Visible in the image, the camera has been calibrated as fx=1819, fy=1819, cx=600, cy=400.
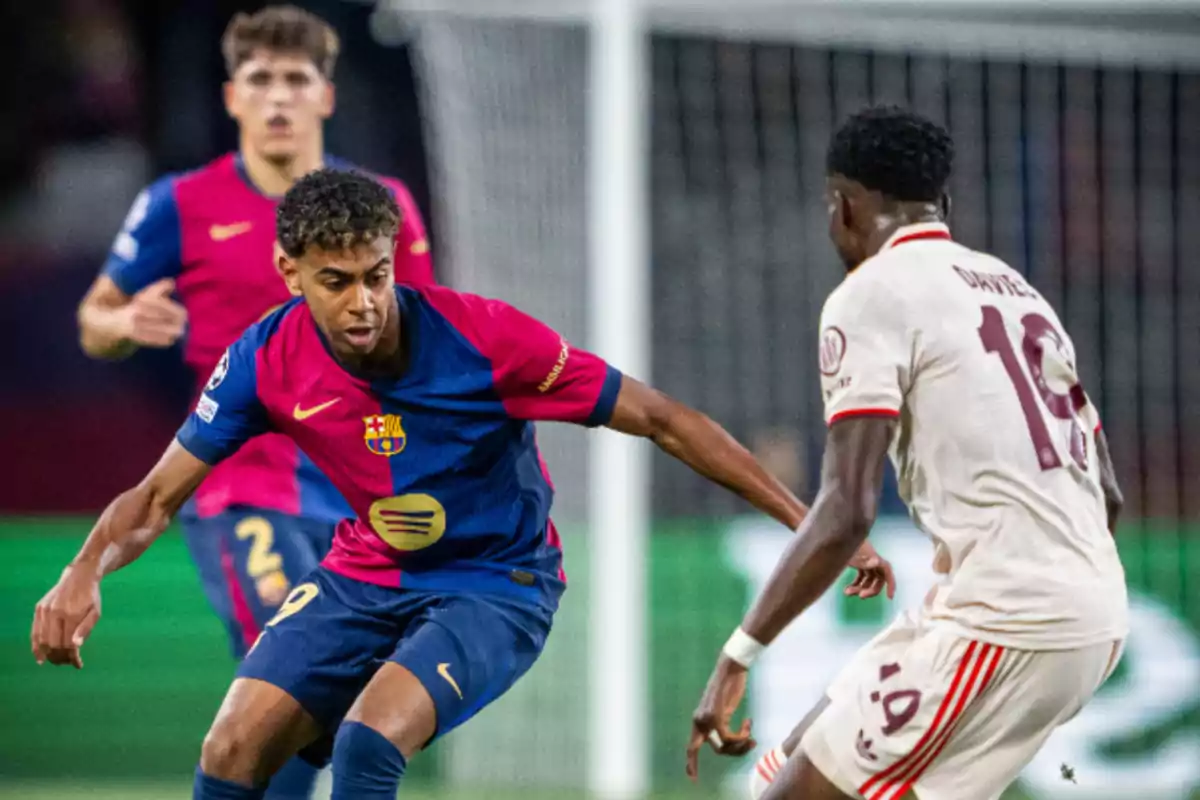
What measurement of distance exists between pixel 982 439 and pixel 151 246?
295 cm

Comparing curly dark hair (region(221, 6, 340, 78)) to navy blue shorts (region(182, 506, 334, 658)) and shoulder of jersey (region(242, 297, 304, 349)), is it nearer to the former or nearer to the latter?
navy blue shorts (region(182, 506, 334, 658))

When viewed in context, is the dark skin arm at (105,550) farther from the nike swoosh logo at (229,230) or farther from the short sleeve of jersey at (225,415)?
the nike swoosh logo at (229,230)

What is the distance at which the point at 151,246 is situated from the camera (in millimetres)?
5430

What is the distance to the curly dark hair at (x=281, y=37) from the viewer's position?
18.3 feet

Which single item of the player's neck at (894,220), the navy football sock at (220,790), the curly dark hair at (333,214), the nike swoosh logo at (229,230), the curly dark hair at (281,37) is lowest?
the navy football sock at (220,790)

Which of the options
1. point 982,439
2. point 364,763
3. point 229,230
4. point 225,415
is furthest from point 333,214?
point 229,230

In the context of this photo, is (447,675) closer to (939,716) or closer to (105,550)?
(105,550)

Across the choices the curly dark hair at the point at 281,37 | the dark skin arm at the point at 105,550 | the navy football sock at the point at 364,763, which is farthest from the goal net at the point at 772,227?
the navy football sock at the point at 364,763

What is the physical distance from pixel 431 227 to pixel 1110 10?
14.4 ft

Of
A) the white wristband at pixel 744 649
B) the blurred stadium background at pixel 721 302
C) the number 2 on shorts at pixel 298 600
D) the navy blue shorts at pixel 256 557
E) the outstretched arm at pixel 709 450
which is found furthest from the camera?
the blurred stadium background at pixel 721 302

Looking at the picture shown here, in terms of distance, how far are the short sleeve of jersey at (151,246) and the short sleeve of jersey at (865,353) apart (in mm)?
2638

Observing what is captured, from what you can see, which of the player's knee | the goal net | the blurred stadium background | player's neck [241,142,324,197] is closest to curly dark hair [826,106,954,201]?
the player's knee

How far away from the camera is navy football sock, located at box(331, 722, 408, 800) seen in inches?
144

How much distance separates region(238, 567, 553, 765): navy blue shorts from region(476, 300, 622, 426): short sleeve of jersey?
44cm
